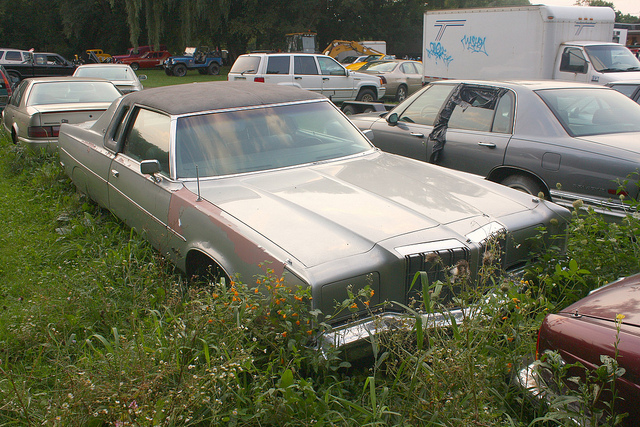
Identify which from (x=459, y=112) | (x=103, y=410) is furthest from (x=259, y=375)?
(x=459, y=112)

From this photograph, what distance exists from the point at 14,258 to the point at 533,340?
431cm

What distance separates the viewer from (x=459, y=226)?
10.2 ft

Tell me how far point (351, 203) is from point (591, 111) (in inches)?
133

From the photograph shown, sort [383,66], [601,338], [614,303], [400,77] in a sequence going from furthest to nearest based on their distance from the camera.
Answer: [383,66] → [400,77] → [614,303] → [601,338]

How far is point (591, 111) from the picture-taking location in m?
5.38

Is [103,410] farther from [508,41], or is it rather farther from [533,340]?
[508,41]

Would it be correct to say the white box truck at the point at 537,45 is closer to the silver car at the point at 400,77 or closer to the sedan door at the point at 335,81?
the sedan door at the point at 335,81

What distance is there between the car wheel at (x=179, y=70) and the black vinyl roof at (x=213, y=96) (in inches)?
1229

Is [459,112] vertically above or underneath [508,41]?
underneath

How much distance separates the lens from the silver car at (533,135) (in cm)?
462

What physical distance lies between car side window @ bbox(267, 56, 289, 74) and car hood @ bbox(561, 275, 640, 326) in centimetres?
1392

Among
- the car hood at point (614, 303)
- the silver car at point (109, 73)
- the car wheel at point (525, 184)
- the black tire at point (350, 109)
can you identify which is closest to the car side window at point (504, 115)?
the car wheel at point (525, 184)

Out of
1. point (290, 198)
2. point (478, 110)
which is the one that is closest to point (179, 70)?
point (478, 110)

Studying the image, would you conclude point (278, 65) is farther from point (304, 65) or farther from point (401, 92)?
point (401, 92)
